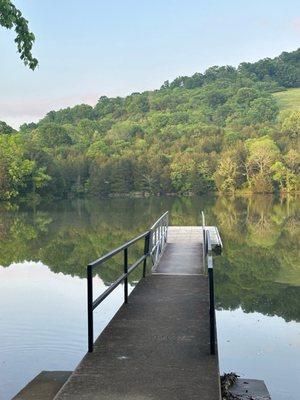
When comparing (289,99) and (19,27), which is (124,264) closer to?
(19,27)

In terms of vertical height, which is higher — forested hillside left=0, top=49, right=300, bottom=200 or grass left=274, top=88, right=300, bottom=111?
grass left=274, top=88, right=300, bottom=111

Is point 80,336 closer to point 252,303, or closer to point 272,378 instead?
point 272,378

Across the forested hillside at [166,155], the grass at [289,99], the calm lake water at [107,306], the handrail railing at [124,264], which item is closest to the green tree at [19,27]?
the handrail railing at [124,264]

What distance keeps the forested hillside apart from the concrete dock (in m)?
58.1

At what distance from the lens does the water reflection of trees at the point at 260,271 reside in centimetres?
1273

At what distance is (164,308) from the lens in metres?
8.20

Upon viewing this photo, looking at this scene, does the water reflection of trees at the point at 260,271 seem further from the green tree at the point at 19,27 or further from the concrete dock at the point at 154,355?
the green tree at the point at 19,27

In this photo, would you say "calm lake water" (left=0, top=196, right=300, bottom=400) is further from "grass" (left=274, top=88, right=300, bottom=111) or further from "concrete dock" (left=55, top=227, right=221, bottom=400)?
"grass" (left=274, top=88, right=300, bottom=111)

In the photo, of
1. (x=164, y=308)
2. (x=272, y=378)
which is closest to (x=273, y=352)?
(x=272, y=378)

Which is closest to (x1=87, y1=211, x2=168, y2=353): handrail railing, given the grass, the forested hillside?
the forested hillside

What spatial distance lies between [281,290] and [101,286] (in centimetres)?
489

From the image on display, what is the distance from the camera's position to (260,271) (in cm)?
1752

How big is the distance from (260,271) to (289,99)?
15137 cm

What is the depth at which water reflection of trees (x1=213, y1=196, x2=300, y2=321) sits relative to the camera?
501 inches
